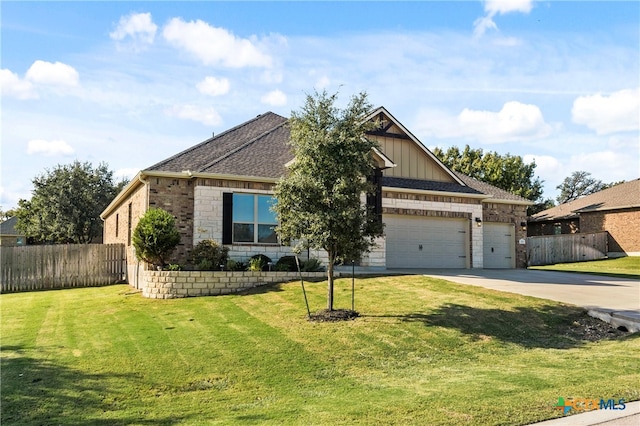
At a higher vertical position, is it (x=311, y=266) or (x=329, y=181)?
(x=329, y=181)

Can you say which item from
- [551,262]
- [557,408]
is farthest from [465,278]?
[551,262]

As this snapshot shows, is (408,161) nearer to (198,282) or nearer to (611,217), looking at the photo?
(198,282)

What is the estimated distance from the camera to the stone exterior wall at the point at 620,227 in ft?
101

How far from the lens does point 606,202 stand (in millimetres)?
32812

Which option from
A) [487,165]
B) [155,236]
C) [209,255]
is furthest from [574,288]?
[487,165]

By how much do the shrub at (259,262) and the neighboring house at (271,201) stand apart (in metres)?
0.56

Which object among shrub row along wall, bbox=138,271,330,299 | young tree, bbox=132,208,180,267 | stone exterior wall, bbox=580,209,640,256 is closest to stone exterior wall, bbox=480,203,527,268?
stone exterior wall, bbox=580,209,640,256

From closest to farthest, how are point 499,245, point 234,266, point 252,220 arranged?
point 234,266 < point 252,220 < point 499,245

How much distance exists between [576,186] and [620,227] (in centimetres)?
3426

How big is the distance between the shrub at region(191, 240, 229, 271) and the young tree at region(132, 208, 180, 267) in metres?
0.87

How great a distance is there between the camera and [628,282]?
56.4ft

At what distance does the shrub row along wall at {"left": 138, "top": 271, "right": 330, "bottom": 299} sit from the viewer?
14.5 metres

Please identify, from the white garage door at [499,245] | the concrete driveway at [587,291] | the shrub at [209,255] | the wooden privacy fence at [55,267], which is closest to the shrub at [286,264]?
the shrub at [209,255]

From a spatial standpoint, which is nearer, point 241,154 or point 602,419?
point 602,419
